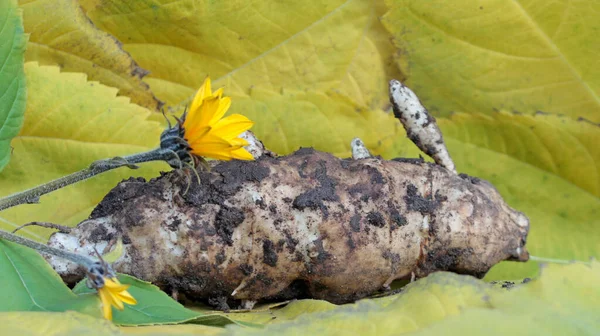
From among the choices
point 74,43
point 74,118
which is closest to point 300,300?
point 74,118

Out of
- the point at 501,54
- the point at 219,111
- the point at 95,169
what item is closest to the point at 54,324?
the point at 95,169

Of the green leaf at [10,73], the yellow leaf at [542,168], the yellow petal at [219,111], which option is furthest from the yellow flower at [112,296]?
the yellow leaf at [542,168]

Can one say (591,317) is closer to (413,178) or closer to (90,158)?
(413,178)

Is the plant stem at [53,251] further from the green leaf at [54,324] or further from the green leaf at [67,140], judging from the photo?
the green leaf at [67,140]

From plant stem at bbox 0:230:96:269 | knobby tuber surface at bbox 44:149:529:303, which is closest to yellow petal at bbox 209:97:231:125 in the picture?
knobby tuber surface at bbox 44:149:529:303

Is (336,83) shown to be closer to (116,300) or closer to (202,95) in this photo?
(202,95)

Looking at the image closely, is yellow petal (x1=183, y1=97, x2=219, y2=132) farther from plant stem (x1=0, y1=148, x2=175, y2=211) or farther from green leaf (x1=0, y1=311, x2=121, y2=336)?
green leaf (x1=0, y1=311, x2=121, y2=336)
